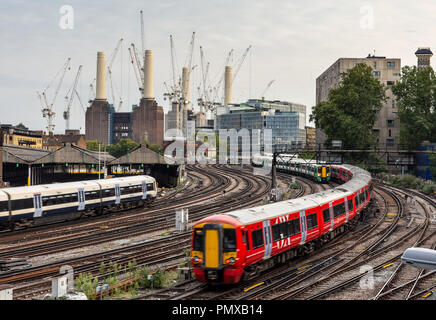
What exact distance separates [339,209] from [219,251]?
44.1ft

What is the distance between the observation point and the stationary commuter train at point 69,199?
3416 centimetres

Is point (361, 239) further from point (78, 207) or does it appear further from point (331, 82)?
point (331, 82)

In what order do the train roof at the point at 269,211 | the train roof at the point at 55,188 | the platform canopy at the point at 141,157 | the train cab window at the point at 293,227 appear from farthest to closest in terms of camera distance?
the platform canopy at the point at 141,157, the train roof at the point at 55,188, the train cab window at the point at 293,227, the train roof at the point at 269,211

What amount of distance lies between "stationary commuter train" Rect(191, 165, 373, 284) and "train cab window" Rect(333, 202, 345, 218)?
6 cm

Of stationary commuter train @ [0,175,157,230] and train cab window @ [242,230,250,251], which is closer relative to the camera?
train cab window @ [242,230,250,251]

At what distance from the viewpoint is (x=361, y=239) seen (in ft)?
103

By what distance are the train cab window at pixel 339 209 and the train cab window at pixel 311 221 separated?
3560 mm

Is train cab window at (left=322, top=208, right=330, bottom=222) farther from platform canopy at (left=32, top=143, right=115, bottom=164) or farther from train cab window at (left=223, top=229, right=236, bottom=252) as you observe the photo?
platform canopy at (left=32, top=143, right=115, bottom=164)

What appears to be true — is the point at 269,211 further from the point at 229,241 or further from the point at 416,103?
the point at 416,103

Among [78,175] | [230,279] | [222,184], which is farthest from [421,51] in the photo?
[230,279]

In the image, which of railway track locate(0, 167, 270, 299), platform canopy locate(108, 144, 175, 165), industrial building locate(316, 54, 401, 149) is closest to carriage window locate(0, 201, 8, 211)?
railway track locate(0, 167, 270, 299)

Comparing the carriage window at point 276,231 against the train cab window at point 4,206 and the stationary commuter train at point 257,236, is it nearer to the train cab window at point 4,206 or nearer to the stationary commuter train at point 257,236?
the stationary commuter train at point 257,236

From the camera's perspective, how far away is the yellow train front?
61.6ft

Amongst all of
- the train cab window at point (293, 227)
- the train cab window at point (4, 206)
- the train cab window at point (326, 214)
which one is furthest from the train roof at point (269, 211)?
the train cab window at point (4, 206)
